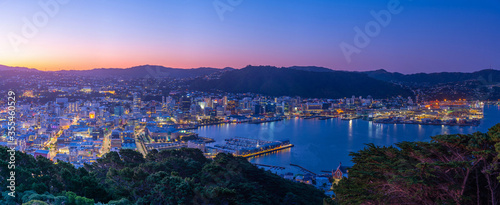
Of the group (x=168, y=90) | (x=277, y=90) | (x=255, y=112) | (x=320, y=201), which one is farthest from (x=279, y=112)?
(x=320, y=201)

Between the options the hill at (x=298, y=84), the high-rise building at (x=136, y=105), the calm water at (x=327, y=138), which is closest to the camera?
the calm water at (x=327, y=138)

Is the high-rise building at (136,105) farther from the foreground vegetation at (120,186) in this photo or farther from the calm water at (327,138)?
the foreground vegetation at (120,186)

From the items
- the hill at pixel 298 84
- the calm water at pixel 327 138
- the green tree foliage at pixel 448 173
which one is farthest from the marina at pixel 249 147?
the hill at pixel 298 84

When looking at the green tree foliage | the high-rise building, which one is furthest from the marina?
the high-rise building

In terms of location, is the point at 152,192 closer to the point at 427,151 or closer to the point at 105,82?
the point at 427,151

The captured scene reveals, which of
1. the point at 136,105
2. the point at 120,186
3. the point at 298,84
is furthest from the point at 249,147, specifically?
the point at 298,84

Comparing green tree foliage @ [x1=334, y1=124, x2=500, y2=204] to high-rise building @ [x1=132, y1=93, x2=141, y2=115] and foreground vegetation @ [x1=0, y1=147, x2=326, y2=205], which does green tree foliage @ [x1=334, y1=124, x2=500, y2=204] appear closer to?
foreground vegetation @ [x1=0, y1=147, x2=326, y2=205]

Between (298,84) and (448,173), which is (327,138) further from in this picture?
(298,84)
